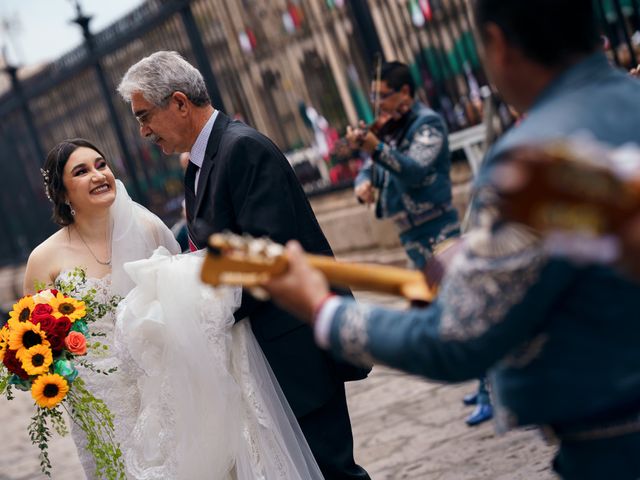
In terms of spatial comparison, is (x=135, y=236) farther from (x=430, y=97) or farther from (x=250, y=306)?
(x=430, y=97)

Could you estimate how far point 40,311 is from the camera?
4.01 meters

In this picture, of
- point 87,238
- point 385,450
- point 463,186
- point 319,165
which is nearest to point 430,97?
point 463,186

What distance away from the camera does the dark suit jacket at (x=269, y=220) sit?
3.70 meters

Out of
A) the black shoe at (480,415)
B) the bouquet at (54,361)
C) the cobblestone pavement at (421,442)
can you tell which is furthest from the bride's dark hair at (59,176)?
the black shoe at (480,415)

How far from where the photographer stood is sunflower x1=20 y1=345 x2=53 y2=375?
12.8ft

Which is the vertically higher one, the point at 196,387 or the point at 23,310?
the point at 23,310

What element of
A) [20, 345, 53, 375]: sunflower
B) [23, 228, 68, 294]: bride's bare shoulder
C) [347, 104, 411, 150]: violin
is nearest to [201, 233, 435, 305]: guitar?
[20, 345, 53, 375]: sunflower

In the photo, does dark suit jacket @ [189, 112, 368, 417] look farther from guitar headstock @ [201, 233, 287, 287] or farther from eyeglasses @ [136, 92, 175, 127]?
guitar headstock @ [201, 233, 287, 287]

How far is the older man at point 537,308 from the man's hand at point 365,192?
3.79 metres

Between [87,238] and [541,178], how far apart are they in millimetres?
3562

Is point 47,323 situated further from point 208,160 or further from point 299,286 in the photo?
point 299,286

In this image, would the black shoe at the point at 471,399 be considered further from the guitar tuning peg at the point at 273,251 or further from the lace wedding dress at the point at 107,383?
the guitar tuning peg at the point at 273,251

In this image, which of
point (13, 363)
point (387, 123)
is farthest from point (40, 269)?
point (387, 123)

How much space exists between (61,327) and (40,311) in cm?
10
